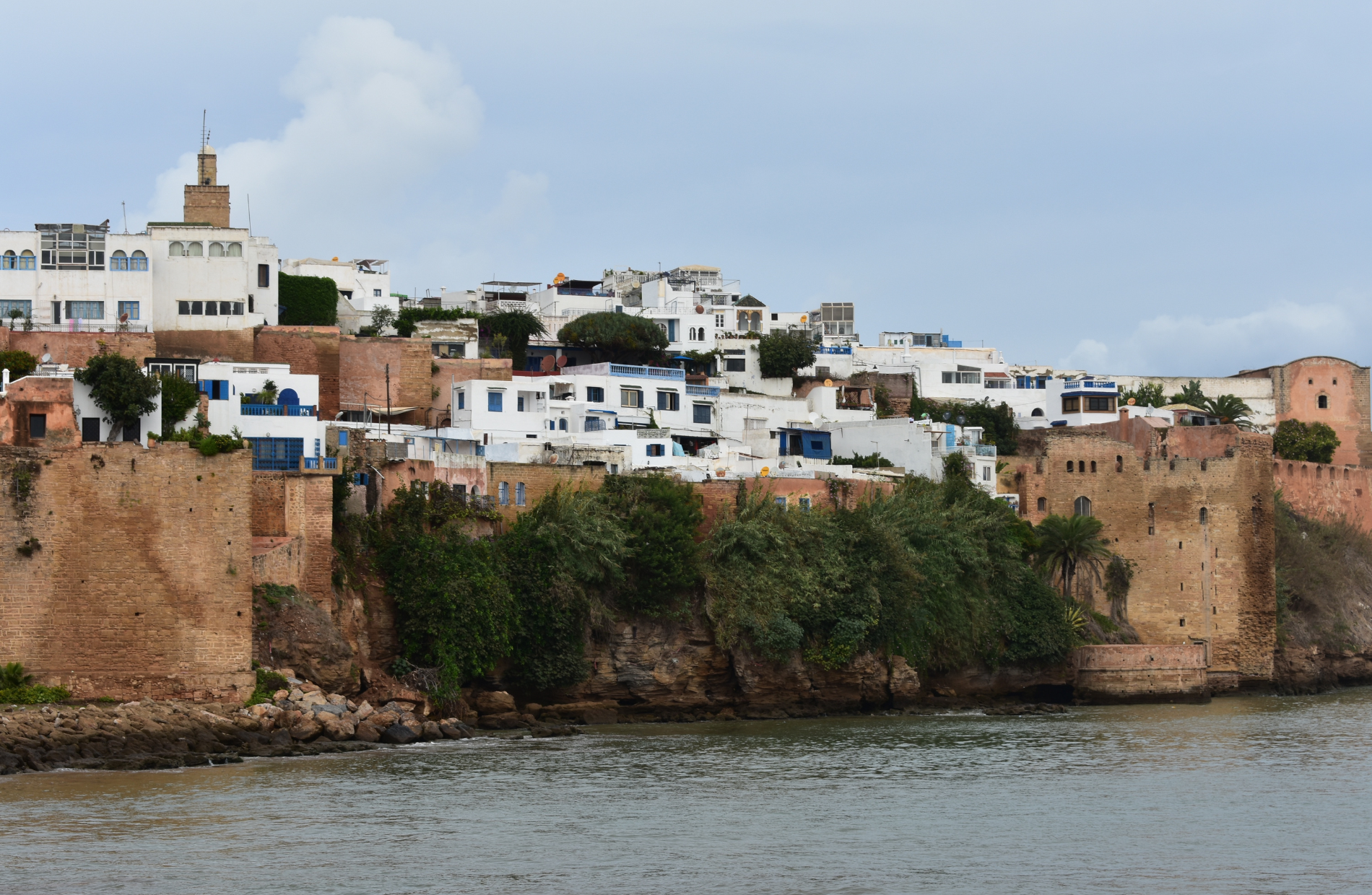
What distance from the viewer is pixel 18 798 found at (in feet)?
84.4

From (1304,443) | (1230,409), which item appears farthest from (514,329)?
(1304,443)

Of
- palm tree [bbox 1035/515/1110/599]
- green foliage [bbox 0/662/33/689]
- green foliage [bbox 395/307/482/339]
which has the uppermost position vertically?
green foliage [bbox 395/307/482/339]

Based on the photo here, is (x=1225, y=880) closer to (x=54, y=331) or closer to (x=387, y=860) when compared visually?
(x=387, y=860)

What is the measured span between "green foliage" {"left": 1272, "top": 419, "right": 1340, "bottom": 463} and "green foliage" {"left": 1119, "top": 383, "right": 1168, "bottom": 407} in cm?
384

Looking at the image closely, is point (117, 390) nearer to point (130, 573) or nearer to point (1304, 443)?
point (130, 573)

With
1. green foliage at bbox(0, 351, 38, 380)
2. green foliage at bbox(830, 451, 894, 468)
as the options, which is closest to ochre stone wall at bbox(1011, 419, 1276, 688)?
green foliage at bbox(830, 451, 894, 468)

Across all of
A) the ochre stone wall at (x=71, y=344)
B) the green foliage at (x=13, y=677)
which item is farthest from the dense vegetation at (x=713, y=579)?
the ochre stone wall at (x=71, y=344)

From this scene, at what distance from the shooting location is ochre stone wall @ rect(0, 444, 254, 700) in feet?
100

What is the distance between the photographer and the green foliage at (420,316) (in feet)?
167

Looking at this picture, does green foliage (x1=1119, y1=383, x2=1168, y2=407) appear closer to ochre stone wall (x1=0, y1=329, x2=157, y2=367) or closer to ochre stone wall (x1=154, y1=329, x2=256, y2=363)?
ochre stone wall (x1=154, y1=329, x2=256, y2=363)

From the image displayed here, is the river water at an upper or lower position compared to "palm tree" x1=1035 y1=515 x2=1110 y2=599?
lower

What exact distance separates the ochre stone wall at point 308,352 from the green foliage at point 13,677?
14908 millimetres

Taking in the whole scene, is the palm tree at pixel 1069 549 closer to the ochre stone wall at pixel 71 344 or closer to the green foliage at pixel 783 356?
the green foliage at pixel 783 356

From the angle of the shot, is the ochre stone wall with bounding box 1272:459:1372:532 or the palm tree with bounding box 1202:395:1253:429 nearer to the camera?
the ochre stone wall with bounding box 1272:459:1372:532
